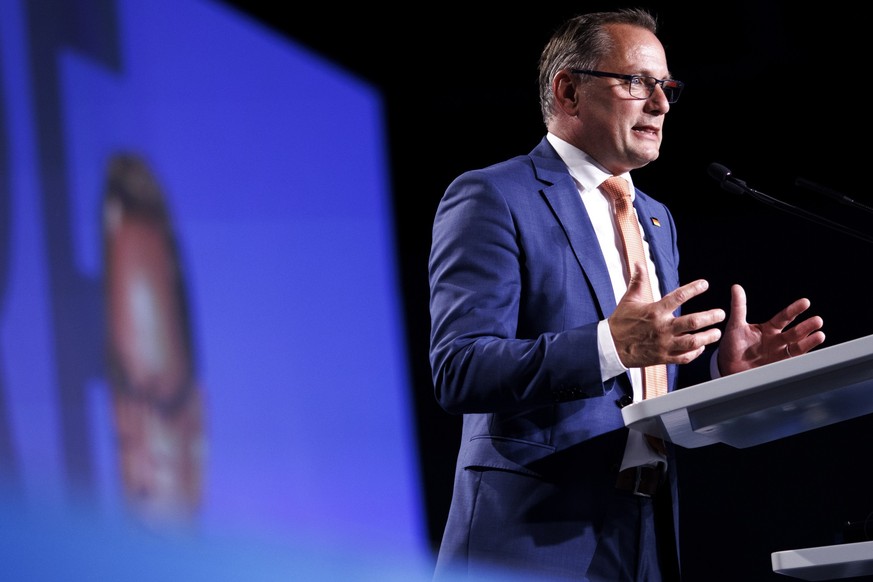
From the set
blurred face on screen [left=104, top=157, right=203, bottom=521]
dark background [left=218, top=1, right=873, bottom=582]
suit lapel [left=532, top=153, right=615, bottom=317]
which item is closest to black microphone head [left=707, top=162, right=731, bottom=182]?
suit lapel [left=532, top=153, right=615, bottom=317]

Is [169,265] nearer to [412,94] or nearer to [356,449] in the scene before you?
[356,449]

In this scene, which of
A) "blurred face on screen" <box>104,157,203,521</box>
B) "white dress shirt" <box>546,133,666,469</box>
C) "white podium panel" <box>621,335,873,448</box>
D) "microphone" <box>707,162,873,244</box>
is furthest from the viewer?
"blurred face on screen" <box>104,157,203,521</box>

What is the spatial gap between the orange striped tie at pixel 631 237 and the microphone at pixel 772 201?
0.58 ft

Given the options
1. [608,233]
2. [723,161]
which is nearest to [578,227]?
[608,233]

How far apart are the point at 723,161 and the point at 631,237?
6.40 ft

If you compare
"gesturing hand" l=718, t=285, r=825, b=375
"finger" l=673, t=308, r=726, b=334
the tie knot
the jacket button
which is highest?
the tie knot

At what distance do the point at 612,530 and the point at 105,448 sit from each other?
1.10m

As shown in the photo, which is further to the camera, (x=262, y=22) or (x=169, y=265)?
(x=262, y=22)

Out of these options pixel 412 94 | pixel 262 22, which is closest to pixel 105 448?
pixel 262 22

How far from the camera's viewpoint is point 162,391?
2.28m

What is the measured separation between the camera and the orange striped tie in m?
1.72

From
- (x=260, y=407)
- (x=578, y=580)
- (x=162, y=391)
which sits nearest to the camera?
(x=578, y=580)

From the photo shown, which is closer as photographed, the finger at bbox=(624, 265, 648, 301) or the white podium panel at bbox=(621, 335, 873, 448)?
the white podium panel at bbox=(621, 335, 873, 448)

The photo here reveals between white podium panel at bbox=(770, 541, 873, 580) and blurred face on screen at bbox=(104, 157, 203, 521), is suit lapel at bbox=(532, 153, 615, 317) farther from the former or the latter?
blurred face on screen at bbox=(104, 157, 203, 521)
